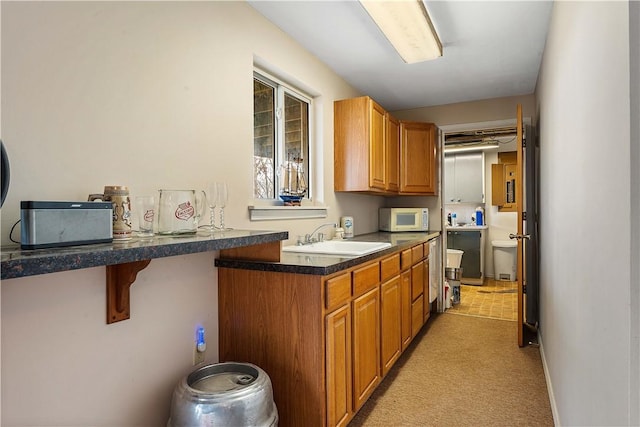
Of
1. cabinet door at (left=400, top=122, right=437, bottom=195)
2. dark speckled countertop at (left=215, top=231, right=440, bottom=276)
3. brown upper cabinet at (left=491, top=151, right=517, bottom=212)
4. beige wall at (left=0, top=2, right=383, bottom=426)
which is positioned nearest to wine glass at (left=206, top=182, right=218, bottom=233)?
beige wall at (left=0, top=2, right=383, bottom=426)

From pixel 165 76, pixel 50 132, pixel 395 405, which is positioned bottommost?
pixel 395 405

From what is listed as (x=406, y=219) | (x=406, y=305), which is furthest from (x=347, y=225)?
(x=406, y=219)

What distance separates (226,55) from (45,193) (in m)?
1.19

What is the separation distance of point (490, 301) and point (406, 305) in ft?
7.68

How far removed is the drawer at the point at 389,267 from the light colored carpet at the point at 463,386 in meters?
0.73

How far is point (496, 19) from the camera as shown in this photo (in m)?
2.36

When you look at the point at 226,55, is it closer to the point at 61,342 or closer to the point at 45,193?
the point at 45,193

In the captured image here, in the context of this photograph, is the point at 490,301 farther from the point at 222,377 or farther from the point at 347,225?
the point at 222,377

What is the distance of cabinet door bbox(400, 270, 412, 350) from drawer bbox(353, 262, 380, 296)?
0.59 metres

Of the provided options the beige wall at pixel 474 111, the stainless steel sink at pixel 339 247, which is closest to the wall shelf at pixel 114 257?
the stainless steel sink at pixel 339 247

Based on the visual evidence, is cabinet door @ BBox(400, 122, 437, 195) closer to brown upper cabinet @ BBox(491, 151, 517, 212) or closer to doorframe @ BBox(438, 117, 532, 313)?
doorframe @ BBox(438, 117, 532, 313)

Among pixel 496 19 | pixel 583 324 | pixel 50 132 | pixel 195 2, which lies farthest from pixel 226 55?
pixel 583 324

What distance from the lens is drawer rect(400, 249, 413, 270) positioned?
284 cm

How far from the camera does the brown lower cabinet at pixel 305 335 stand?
171 cm
